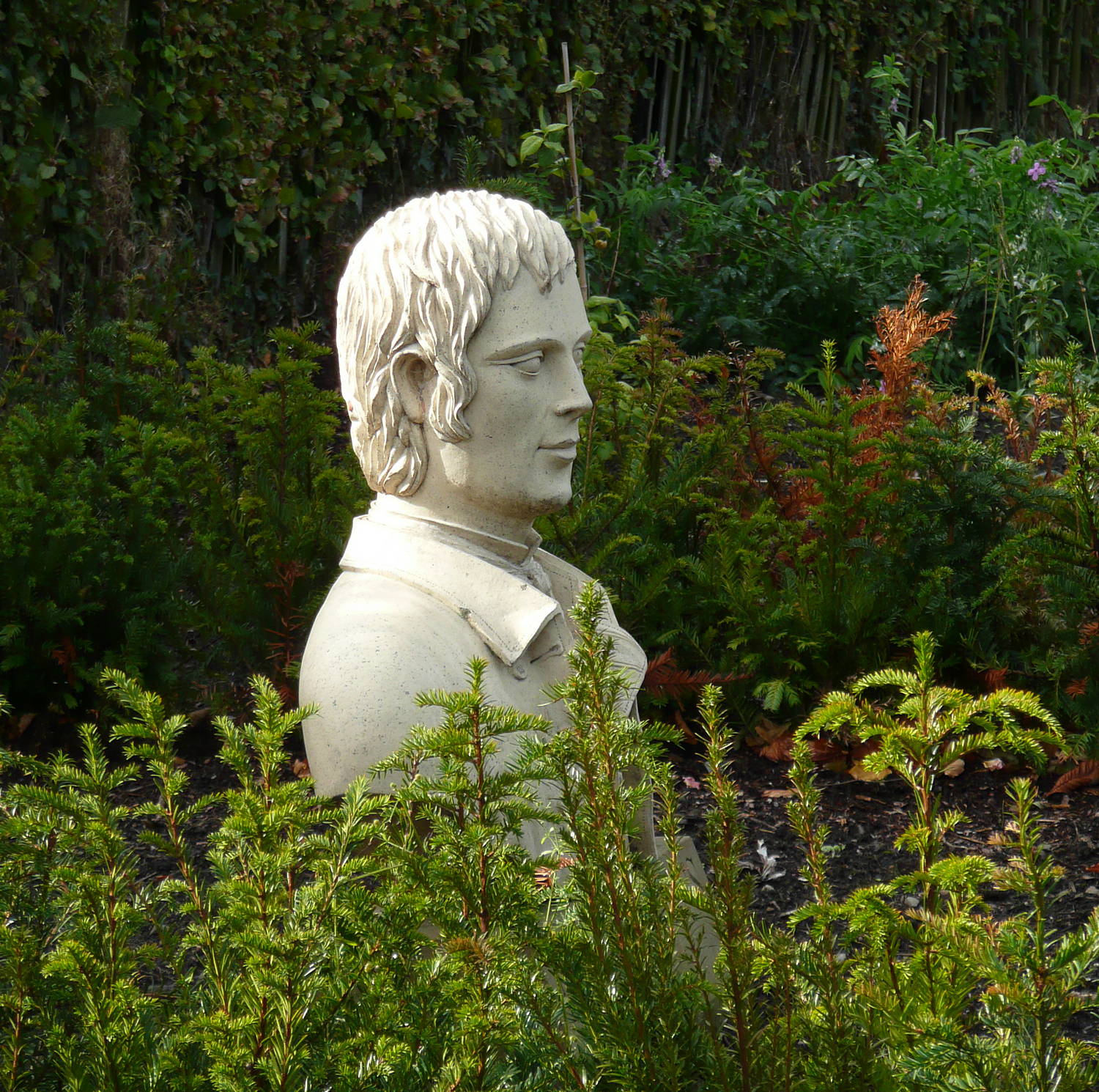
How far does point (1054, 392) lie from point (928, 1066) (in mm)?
2659

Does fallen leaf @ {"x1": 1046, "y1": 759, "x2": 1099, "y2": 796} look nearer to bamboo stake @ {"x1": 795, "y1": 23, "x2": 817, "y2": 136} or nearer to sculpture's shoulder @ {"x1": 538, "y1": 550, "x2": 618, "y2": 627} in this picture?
sculpture's shoulder @ {"x1": 538, "y1": 550, "x2": 618, "y2": 627}

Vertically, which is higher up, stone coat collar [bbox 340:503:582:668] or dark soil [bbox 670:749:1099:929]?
stone coat collar [bbox 340:503:582:668]

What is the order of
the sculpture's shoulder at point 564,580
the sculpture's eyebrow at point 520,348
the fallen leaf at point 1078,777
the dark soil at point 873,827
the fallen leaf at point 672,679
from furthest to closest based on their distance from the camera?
the fallen leaf at point 672,679 < the fallen leaf at point 1078,777 < the dark soil at point 873,827 < the sculpture's shoulder at point 564,580 < the sculpture's eyebrow at point 520,348

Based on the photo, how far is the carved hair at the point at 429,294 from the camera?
2.12 meters

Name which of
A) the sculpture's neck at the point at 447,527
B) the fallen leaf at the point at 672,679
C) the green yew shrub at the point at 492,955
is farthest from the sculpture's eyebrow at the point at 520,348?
the fallen leaf at the point at 672,679

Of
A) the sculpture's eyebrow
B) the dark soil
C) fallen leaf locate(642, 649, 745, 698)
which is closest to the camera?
the sculpture's eyebrow

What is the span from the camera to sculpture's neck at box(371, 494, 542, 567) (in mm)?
2285

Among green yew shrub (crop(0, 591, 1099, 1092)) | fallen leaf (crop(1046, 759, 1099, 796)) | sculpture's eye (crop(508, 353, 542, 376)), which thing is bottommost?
fallen leaf (crop(1046, 759, 1099, 796))

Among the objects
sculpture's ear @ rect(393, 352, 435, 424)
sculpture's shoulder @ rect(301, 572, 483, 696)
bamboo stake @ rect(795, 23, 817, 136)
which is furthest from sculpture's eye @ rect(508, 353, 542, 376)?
bamboo stake @ rect(795, 23, 817, 136)

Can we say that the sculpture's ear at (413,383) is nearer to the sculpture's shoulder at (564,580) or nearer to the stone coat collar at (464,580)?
the stone coat collar at (464,580)

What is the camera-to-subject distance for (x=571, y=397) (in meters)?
2.24

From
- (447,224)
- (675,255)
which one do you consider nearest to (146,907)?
(447,224)

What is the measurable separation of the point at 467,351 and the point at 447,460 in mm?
188

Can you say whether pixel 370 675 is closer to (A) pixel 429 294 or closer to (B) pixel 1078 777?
(A) pixel 429 294
